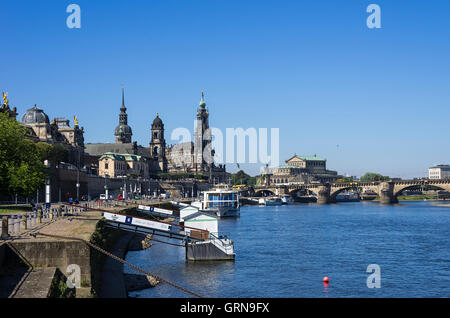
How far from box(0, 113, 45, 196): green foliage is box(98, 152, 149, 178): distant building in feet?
367

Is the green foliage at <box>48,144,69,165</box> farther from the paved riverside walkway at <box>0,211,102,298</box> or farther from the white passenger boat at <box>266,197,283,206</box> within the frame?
the paved riverside walkway at <box>0,211,102,298</box>

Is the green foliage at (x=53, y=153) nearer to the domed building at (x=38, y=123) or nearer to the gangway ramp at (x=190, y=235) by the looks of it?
the domed building at (x=38, y=123)

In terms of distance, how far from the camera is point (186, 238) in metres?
40.7

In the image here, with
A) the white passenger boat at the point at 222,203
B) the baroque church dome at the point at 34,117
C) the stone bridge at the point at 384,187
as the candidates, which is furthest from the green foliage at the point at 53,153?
the stone bridge at the point at 384,187

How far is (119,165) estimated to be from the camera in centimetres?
18088

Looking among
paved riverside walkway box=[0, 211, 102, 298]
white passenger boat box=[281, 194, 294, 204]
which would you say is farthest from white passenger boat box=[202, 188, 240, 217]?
white passenger boat box=[281, 194, 294, 204]

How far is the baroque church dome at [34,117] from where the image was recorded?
140375 millimetres

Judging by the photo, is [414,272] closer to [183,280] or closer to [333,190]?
[183,280]

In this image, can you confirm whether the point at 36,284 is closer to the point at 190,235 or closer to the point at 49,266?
the point at 49,266

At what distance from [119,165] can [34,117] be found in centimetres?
4490

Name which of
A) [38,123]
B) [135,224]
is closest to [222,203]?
[38,123]

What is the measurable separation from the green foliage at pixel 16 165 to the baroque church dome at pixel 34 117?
299 ft

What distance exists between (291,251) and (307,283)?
50.9ft

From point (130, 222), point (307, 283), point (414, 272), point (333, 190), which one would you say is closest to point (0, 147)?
point (130, 222)
